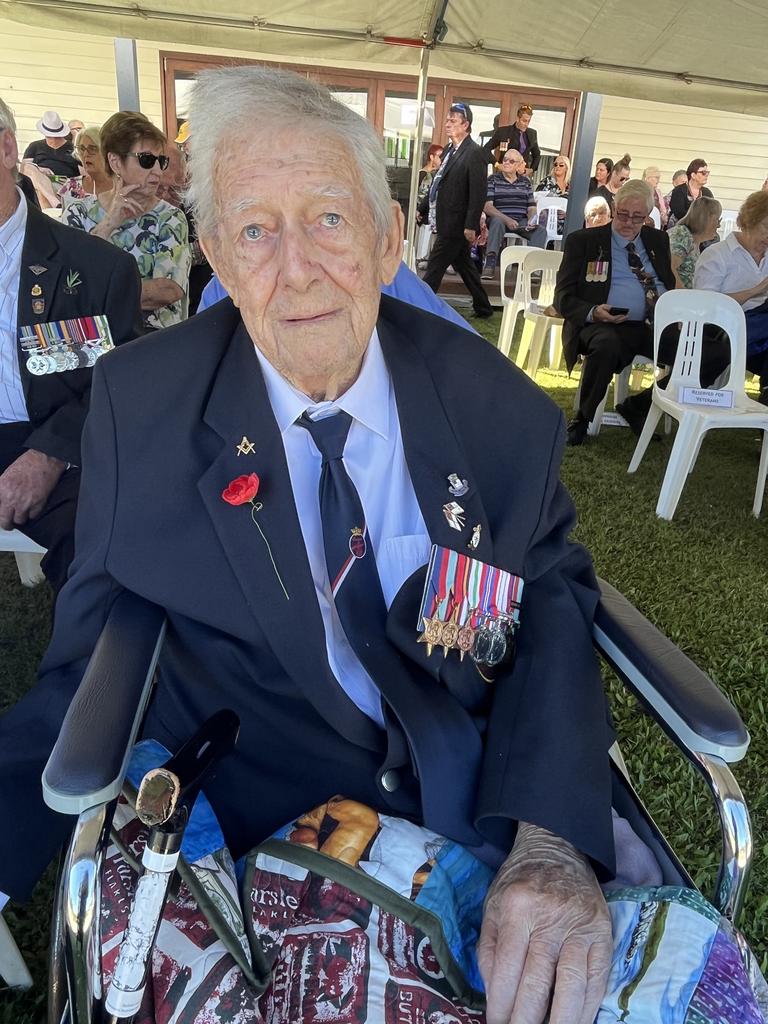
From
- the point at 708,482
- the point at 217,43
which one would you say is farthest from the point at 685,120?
the point at 708,482

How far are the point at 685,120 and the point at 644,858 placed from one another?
13822 mm

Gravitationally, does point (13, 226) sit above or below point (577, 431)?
above

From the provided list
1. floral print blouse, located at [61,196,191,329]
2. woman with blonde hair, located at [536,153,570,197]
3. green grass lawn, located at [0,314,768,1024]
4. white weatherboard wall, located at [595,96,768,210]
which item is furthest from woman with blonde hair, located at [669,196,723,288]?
white weatherboard wall, located at [595,96,768,210]

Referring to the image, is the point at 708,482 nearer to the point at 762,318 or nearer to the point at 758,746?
the point at 762,318

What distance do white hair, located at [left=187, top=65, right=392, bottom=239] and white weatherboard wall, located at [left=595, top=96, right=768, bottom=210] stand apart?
1275 centimetres

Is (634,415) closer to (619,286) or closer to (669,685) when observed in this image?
(619,286)

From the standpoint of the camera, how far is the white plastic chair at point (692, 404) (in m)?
3.85

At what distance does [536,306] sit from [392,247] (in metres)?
5.15

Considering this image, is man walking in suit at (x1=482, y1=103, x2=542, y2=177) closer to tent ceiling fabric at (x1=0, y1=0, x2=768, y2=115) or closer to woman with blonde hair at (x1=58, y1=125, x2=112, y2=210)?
tent ceiling fabric at (x1=0, y1=0, x2=768, y2=115)

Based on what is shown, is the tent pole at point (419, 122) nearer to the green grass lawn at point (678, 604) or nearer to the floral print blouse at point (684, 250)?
the floral print blouse at point (684, 250)

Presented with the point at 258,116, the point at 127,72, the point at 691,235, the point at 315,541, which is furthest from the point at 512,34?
the point at 315,541


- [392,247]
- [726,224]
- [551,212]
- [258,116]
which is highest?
[258,116]

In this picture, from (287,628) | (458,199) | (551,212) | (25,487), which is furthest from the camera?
(551,212)

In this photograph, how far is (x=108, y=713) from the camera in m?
0.98
